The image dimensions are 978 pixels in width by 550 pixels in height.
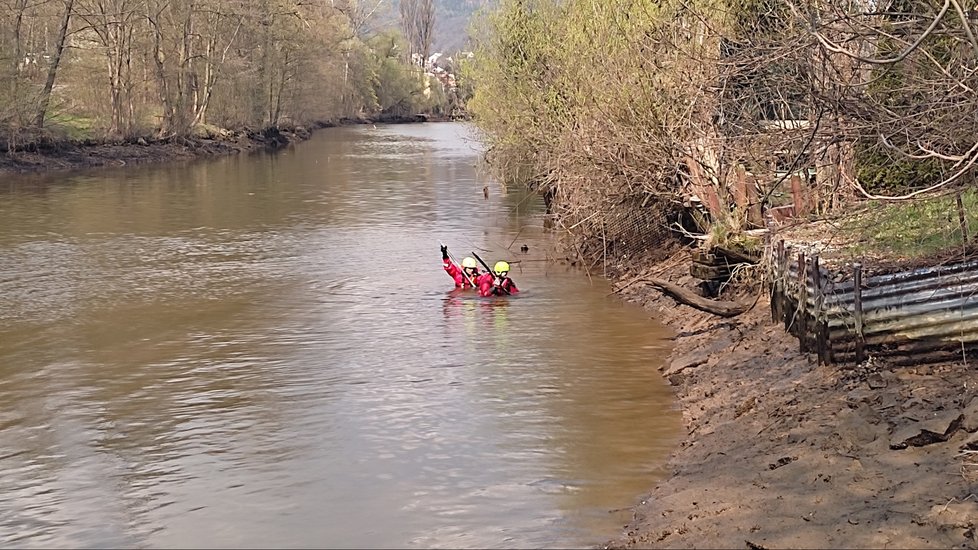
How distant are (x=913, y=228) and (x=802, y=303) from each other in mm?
2518

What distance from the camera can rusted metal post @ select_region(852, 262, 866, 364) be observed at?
1115cm

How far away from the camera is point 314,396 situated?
1439 centimetres

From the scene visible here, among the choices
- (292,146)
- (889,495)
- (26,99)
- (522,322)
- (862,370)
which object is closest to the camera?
(889,495)

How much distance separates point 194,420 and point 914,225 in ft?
30.4

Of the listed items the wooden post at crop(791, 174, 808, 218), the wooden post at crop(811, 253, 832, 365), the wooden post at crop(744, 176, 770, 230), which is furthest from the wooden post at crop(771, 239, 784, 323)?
the wooden post at crop(744, 176, 770, 230)

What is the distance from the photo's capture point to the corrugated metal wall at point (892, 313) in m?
10.6

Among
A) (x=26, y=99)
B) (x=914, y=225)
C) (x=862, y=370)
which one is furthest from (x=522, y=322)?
(x=26, y=99)

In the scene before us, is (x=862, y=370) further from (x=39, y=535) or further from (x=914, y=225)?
(x=39, y=535)

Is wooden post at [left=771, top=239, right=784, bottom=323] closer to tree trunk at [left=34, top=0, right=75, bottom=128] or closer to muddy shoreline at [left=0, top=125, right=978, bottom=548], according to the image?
muddy shoreline at [left=0, top=125, right=978, bottom=548]

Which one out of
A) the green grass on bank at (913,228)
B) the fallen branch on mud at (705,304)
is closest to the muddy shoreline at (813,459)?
the fallen branch on mud at (705,304)

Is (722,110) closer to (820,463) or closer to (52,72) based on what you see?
(820,463)

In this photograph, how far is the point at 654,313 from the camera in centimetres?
1922

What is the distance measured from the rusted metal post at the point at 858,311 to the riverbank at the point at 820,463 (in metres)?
0.20

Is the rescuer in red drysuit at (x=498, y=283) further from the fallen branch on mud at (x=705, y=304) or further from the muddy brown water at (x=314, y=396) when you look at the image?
the fallen branch on mud at (x=705, y=304)
